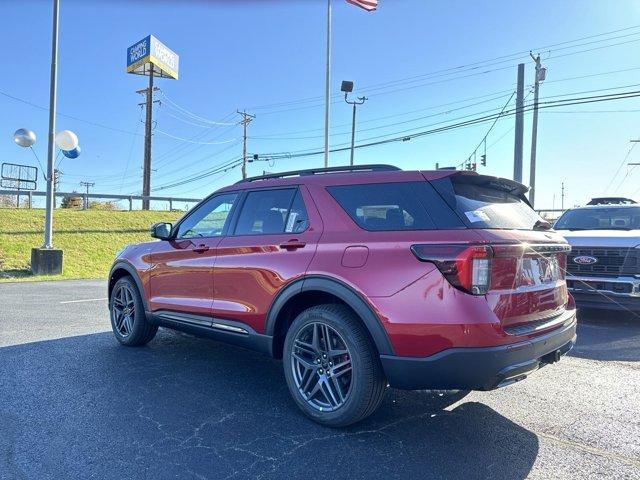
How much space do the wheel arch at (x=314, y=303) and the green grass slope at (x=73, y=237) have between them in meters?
11.4

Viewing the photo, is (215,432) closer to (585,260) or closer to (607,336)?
(607,336)

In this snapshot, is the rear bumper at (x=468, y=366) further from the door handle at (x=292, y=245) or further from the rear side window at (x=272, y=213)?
the rear side window at (x=272, y=213)

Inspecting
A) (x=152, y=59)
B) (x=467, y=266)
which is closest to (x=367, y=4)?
(x=467, y=266)

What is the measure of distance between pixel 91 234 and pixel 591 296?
1626 cm

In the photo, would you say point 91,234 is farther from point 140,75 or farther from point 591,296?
point 140,75

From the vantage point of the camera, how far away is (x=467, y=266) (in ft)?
9.27

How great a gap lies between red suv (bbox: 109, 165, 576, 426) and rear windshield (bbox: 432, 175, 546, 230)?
0.03ft

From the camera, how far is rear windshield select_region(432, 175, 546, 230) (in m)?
3.13

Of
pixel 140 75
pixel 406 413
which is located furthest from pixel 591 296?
pixel 140 75

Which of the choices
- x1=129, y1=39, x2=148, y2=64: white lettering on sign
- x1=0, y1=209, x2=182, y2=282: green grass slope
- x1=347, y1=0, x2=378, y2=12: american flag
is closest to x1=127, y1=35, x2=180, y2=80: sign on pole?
x1=129, y1=39, x2=148, y2=64: white lettering on sign

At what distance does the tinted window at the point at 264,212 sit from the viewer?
3.95 metres

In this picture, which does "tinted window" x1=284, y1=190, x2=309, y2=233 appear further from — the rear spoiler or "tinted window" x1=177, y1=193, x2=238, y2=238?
the rear spoiler

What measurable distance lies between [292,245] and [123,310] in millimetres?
2962

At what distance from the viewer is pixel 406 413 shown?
366 cm
